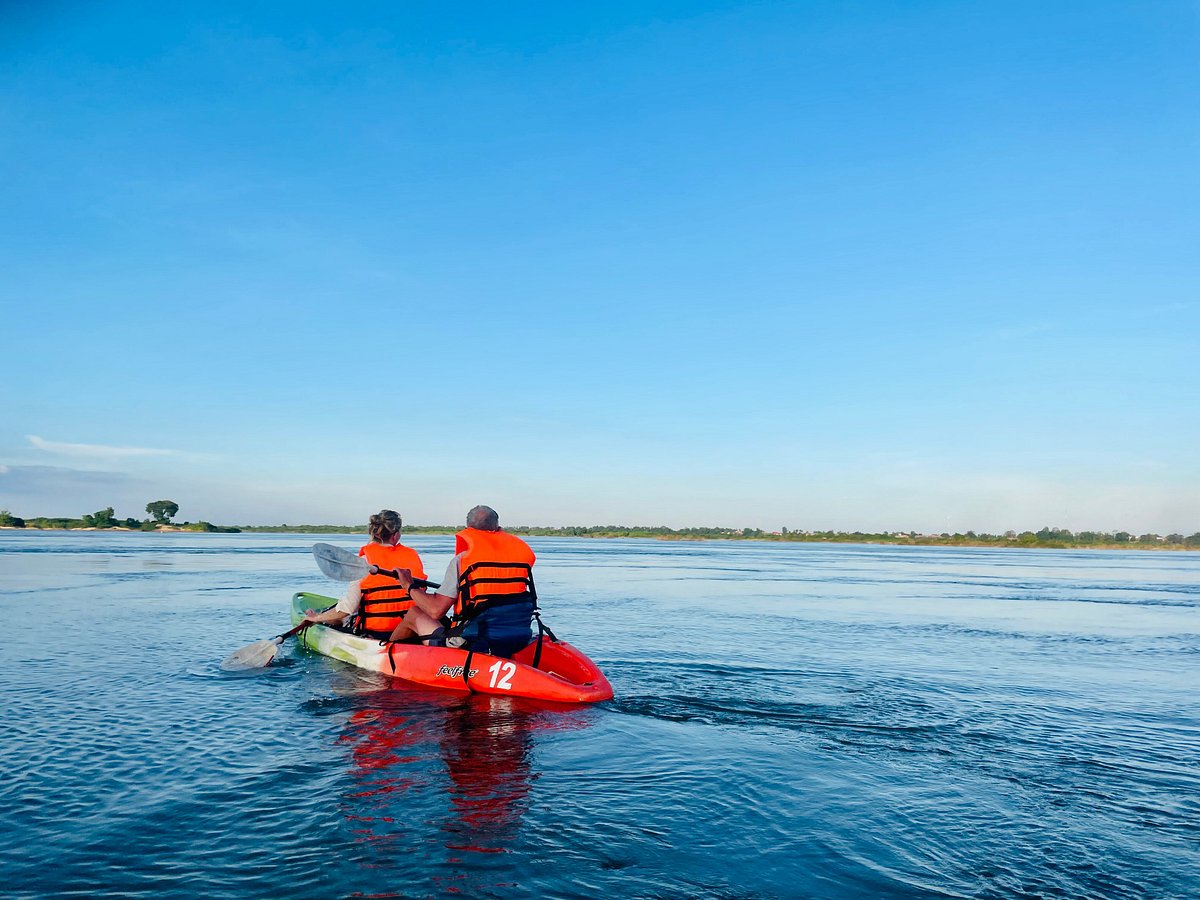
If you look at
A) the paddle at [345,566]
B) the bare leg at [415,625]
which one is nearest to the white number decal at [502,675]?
the bare leg at [415,625]

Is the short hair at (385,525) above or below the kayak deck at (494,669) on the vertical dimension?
above

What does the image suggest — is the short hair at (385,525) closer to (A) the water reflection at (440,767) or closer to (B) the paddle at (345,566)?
(B) the paddle at (345,566)

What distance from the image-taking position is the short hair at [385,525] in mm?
11734

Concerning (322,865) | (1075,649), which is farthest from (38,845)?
(1075,649)

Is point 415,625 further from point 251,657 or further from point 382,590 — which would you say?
point 251,657

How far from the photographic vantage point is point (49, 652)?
13188 millimetres

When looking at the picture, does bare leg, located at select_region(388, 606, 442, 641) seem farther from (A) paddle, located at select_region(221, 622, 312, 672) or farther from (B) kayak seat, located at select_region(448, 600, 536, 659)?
(A) paddle, located at select_region(221, 622, 312, 672)

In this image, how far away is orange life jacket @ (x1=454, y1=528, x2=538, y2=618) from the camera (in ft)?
33.9

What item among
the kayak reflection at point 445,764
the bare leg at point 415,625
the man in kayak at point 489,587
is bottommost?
the kayak reflection at point 445,764

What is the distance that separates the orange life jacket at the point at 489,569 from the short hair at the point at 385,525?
5.43ft

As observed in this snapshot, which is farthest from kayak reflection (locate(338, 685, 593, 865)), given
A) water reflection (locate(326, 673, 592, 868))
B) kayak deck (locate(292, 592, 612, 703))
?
kayak deck (locate(292, 592, 612, 703))

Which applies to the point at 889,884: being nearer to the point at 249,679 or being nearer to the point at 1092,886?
→ the point at 1092,886

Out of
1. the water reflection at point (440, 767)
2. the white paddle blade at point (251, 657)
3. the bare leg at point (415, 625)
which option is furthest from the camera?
the white paddle blade at point (251, 657)

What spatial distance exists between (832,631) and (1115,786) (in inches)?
420
